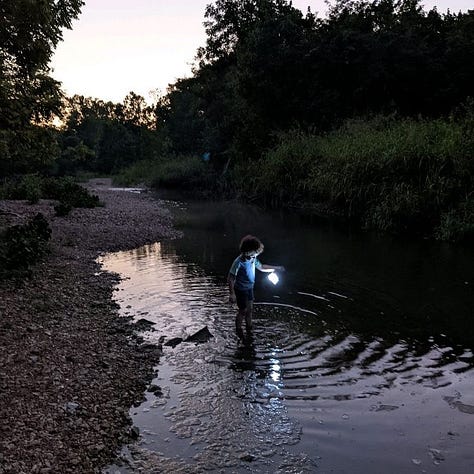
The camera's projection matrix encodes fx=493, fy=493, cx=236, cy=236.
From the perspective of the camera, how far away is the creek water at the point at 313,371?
15.9 ft

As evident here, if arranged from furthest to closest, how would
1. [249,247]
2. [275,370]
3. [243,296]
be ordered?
1. [243,296]
2. [249,247]
3. [275,370]

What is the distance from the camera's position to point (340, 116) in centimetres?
3519

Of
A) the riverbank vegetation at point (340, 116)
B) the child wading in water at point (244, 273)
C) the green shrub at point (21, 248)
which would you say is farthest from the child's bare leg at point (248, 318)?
the riverbank vegetation at point (340, 116)

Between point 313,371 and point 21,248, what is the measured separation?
734cm

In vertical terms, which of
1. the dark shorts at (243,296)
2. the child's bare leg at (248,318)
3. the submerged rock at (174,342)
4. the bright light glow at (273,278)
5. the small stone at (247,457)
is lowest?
the small stone at (247,457)

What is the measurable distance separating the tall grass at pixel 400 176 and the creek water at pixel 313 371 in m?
4.53

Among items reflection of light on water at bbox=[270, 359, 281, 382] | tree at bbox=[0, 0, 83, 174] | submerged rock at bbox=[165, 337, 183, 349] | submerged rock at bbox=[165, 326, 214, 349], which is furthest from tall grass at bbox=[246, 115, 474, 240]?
tree at bbox=[0, 0, 83, 174]

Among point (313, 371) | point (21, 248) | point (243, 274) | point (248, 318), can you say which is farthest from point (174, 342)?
point (21, 248)

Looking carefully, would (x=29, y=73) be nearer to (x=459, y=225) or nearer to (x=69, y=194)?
(x=459, y=225)

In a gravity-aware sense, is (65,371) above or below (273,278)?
below

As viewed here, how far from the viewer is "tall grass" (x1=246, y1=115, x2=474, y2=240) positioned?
1808cm

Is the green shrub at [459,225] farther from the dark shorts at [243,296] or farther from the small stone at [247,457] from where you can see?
the small stone at [247,457]

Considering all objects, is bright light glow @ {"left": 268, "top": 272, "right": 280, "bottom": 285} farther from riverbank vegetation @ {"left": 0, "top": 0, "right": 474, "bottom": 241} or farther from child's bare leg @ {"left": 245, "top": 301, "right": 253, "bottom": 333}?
riverbank vegetation @ {"left": 0, "top": 0, "right": 474, "bottom": 241}

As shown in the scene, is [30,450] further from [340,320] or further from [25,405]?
[340,320]
